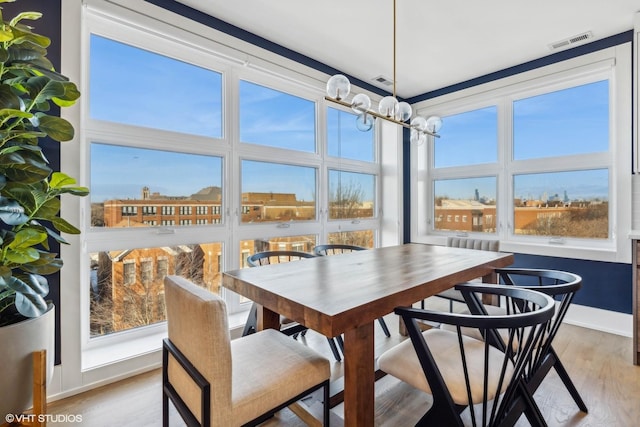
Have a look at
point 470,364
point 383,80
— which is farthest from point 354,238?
point 470,364

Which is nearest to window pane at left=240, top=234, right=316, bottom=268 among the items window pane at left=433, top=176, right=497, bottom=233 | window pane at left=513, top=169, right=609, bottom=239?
window pane at left=433, top=176, right=497, bottom=233

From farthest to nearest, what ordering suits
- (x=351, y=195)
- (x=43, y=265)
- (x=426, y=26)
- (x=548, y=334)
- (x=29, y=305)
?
(x=351, y=195) < (x=426, y=26) < (x=43, y=265) < (x=548, y=334) < (x=29, y=305)

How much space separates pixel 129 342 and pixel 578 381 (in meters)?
3.19

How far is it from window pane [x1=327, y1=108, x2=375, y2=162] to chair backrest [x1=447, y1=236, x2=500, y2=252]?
1662mm

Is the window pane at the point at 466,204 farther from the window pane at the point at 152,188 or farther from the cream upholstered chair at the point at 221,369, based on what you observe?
the cream upholstered chair at the point at 221,369

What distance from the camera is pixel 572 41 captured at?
3.09 metres

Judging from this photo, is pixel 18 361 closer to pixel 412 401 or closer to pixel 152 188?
pixel 152 188

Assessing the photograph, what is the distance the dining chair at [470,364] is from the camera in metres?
1.14

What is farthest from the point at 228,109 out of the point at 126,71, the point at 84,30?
the point at 84,30

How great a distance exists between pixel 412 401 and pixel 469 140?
3.44 metres

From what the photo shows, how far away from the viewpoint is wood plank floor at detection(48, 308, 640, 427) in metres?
1.75

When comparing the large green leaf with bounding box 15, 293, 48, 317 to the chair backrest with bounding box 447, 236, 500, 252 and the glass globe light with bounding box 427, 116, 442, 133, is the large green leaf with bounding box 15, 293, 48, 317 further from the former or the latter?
the chair backrest with bounding box 447, 236, 500, 252

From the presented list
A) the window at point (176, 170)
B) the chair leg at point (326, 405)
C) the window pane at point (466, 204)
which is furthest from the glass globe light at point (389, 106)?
the window pane at point (466, 204)

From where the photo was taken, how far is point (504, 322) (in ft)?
3.64
